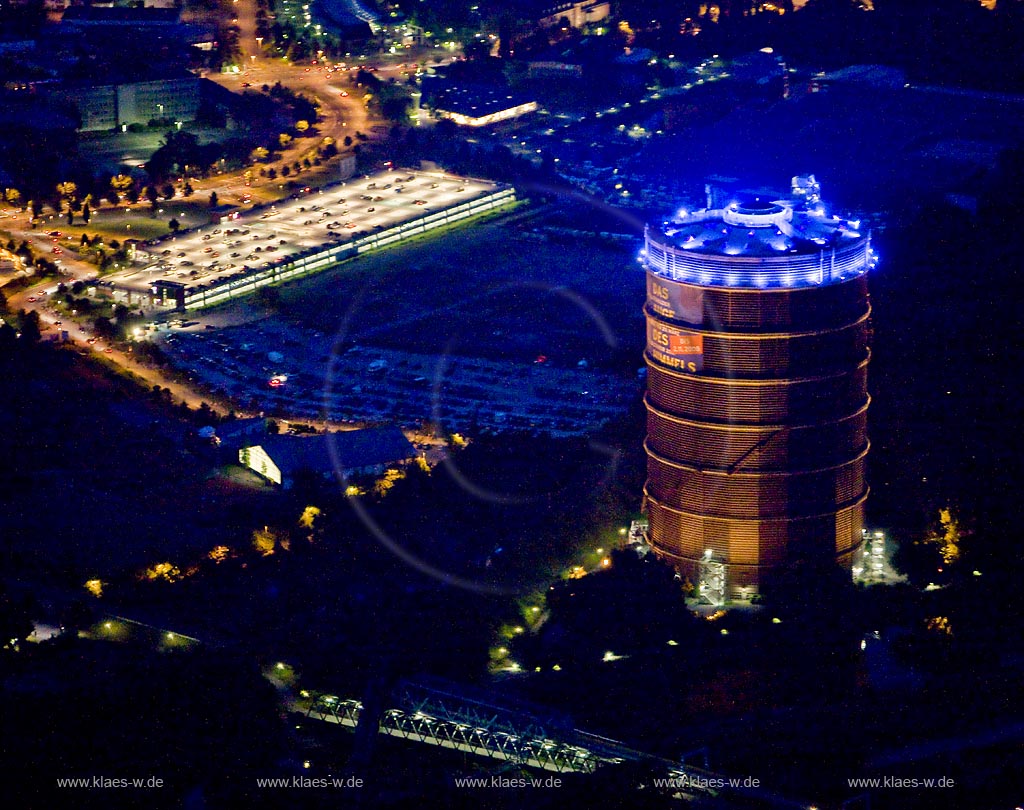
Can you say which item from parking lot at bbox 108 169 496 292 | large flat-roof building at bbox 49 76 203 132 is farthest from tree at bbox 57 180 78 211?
large flat-roof building at bbox 49 76 203 132

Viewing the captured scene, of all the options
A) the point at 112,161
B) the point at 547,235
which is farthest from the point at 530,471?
the point at 112,161

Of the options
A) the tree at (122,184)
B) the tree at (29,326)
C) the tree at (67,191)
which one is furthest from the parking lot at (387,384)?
the tree at (122,184)

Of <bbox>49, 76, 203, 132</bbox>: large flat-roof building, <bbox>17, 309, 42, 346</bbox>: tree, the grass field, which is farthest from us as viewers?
<bbox>49, 76, 203, 132</bbox>: large flat-roof building

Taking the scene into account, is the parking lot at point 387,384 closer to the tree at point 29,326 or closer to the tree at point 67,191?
the tree at point 29,326

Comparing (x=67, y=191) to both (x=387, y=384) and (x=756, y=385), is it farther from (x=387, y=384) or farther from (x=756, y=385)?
(x=756, y=385)

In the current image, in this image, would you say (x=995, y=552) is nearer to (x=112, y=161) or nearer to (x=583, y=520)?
(x=583, y=520)

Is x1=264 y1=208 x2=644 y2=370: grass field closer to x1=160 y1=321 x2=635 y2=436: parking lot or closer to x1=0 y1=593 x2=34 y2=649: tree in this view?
x1=160 y1=321 x2=635 y2=436: parking lot

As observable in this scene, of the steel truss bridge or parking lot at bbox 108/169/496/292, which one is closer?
the steel truss bridge
